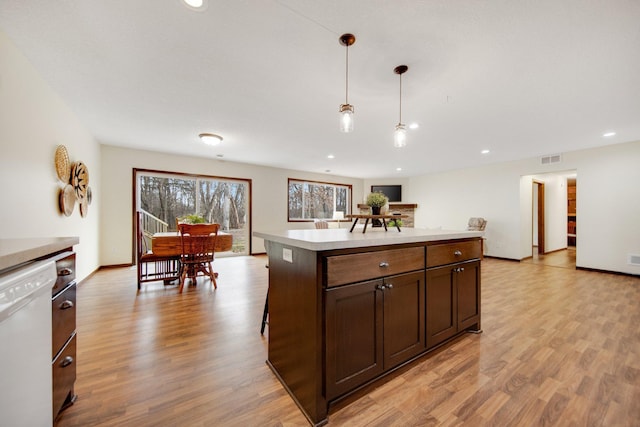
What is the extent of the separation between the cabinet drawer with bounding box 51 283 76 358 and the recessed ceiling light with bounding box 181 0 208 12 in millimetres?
1804

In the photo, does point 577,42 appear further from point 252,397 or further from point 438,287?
point 252,397

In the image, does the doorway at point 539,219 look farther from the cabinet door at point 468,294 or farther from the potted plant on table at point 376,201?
the potted plant on table at point 376,201

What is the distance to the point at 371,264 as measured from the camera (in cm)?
150

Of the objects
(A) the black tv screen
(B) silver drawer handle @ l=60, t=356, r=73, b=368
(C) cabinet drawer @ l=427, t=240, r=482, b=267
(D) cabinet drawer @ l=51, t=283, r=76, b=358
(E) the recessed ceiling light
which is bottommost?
(B) silver drawer handle @ l=60, t=356, r=73, b=368

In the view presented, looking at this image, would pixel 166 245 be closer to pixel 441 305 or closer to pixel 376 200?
pixel 376 200

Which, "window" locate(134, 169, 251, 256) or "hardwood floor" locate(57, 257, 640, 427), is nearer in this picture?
"hardwood floor" locate(57, 257, 640, 427)

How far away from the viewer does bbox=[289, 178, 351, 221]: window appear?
753cm

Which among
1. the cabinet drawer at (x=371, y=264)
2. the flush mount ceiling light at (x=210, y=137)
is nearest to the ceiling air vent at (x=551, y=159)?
the cabinet drawer at (x=371, y=264)

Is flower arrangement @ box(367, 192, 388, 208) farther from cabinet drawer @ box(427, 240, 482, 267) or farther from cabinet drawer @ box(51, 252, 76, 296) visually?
cabinet drawer @ box(51, 252, 76, 296)

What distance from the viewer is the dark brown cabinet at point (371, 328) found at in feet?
4.48

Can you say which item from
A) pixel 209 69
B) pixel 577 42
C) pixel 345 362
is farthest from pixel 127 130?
pixel 577 42

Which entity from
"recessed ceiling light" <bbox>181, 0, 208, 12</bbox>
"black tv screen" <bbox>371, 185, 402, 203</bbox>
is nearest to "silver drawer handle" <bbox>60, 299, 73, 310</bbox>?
"recessed ceiling light" <bbox>181, 0, 208, 12</bbox>

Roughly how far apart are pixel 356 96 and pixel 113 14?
2092 millimetres

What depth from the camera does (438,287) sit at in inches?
75.8
